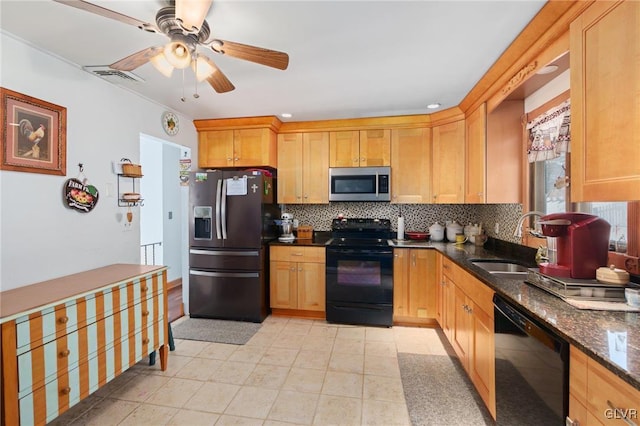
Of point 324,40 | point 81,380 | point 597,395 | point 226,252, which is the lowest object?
point 81,380

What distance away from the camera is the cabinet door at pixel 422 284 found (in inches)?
120

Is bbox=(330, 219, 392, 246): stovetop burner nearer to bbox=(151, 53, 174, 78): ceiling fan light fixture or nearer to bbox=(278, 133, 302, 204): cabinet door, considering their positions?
bbox=(278, 133, 302, 204): cabinet door

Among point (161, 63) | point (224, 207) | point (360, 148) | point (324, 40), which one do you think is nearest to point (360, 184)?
point (360, 148)

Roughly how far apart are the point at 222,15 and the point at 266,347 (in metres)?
2.60

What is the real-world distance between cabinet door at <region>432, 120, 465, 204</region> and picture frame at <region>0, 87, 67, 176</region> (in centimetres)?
342

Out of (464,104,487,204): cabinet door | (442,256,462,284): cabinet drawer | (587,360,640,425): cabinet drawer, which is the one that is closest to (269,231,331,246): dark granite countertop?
(442,256,462,284): cabinet drawer

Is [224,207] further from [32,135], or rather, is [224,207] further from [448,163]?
[448,163]

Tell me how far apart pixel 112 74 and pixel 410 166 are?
299 centimetres

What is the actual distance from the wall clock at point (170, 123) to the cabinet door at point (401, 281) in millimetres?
2774

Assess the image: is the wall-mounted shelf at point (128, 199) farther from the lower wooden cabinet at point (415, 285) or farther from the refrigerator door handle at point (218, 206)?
the lower wooden cabinet at point (415, 285)

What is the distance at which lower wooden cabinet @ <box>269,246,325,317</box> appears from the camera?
3.30m

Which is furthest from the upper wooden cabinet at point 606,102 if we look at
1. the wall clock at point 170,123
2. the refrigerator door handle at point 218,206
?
the wall clock at point 170,123

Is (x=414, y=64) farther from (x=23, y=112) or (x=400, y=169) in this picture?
(x=23, y=112)

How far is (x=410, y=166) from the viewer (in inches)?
134
